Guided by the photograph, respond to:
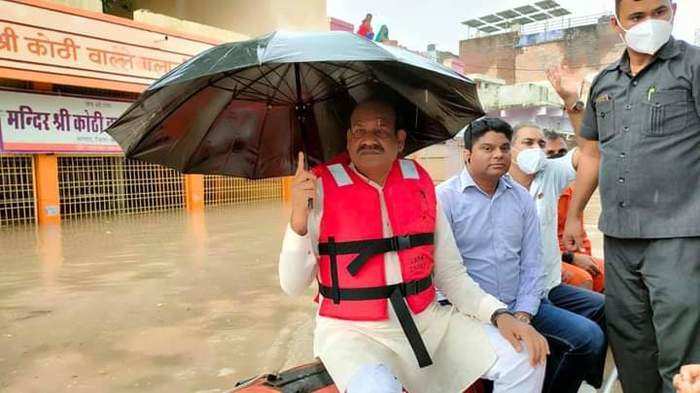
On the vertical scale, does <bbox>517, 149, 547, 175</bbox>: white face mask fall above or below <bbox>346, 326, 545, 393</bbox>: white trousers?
above

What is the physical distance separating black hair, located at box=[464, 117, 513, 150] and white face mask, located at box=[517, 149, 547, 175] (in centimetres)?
53

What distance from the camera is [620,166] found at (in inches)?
82.6

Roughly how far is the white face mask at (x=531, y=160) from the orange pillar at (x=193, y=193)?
11160 mm

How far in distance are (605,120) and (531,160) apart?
89 cm

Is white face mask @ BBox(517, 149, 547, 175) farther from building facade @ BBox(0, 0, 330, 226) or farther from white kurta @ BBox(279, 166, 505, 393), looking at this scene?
building facade @ BBox(0, 0, 330, 226)

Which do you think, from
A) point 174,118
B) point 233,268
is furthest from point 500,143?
point 233,268

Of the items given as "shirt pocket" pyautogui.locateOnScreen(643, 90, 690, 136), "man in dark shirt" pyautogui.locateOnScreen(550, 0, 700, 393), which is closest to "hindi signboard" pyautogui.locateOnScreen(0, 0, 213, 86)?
"man in dark shirt" pyautogui.locateOnScreen(550, 0, 700, 393)

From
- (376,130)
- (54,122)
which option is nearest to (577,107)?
(376,130)

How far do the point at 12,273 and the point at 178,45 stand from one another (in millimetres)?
7515

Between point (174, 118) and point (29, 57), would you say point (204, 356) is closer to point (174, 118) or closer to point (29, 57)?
point (174, 118)

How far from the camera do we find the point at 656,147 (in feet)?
6.54

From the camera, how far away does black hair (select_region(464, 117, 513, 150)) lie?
2570 millimetres

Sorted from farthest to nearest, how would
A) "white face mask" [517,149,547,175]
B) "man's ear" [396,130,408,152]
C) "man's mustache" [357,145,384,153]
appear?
"white face mask" [517,149,547,175] < "man's ear" [396,130,408,152] < "man's mustache" [357,145,384,153]

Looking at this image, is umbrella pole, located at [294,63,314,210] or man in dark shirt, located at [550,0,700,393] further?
umbrella pole, located at [294,63,314,210]
